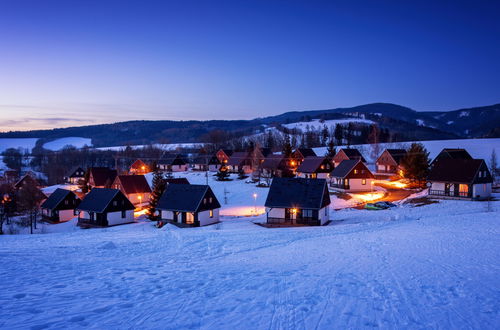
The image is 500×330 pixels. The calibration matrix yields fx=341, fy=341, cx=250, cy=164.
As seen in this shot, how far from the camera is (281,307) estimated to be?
9.70 meters

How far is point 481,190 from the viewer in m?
44.3

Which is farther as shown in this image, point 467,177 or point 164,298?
point 467,177

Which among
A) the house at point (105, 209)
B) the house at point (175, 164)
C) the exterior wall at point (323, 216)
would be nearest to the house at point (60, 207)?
the house at point (105, 209)

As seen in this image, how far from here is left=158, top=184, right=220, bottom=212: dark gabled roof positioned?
128ft

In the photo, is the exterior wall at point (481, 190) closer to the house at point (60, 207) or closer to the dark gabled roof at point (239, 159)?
the dark gabled roof at point (239, 159)

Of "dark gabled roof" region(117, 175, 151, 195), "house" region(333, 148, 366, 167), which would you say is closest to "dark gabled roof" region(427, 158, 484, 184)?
"house" region(333, 148, 366, 167)

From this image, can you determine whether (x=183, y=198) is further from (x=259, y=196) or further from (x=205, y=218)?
(x=259, y=196)

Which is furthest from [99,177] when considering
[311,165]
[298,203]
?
[298,203]

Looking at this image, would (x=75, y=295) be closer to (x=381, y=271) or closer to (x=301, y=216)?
(x=381, y=271)

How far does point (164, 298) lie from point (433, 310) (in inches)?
308

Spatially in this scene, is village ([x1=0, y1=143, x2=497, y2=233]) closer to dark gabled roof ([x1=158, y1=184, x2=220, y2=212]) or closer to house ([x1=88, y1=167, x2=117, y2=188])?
dark gabled roof ([x1=158, y1=184, x2=220, y2=212])

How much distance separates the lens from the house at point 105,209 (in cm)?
4212

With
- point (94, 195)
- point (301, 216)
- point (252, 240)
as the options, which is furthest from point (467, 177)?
point (94, 195)

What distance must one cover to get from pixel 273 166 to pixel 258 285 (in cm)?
6344
